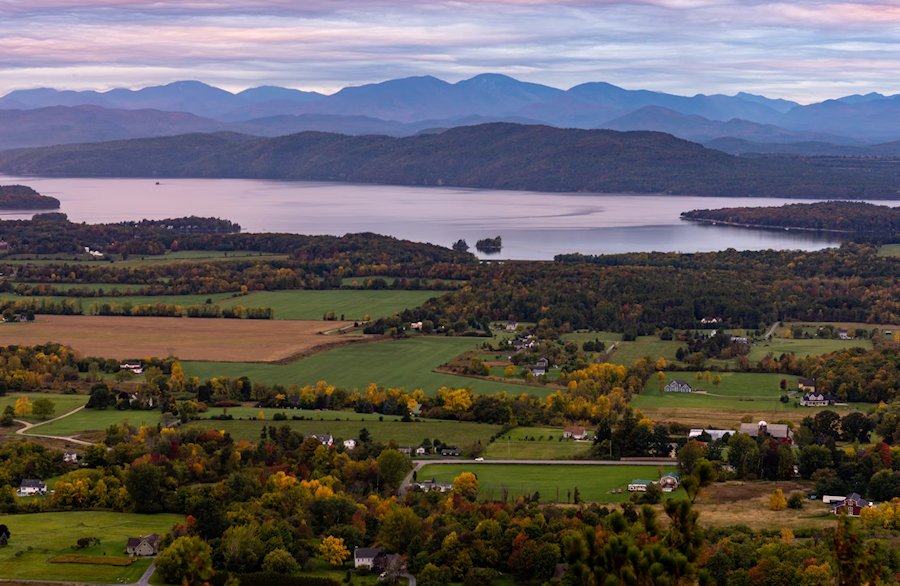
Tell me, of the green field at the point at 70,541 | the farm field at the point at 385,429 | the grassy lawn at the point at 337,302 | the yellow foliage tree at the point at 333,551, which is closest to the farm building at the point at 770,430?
the farm field at the point at 385,429

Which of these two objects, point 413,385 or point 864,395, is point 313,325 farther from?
point 864,395

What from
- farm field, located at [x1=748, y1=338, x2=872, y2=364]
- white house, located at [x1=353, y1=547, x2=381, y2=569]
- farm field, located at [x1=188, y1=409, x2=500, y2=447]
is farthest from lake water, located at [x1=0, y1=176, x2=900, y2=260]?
white house, located at [x1=353, y1=547, x2=381, y2=569]

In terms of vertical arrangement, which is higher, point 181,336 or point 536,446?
point 181,336

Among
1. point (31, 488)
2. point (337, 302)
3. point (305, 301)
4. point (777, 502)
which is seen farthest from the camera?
point (305, 301)

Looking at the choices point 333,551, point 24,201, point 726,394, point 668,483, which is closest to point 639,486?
point 668,483

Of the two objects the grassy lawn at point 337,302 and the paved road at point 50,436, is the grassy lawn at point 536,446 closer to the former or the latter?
the paved road at point 50,436

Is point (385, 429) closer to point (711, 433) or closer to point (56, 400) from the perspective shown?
point (711, 433)
